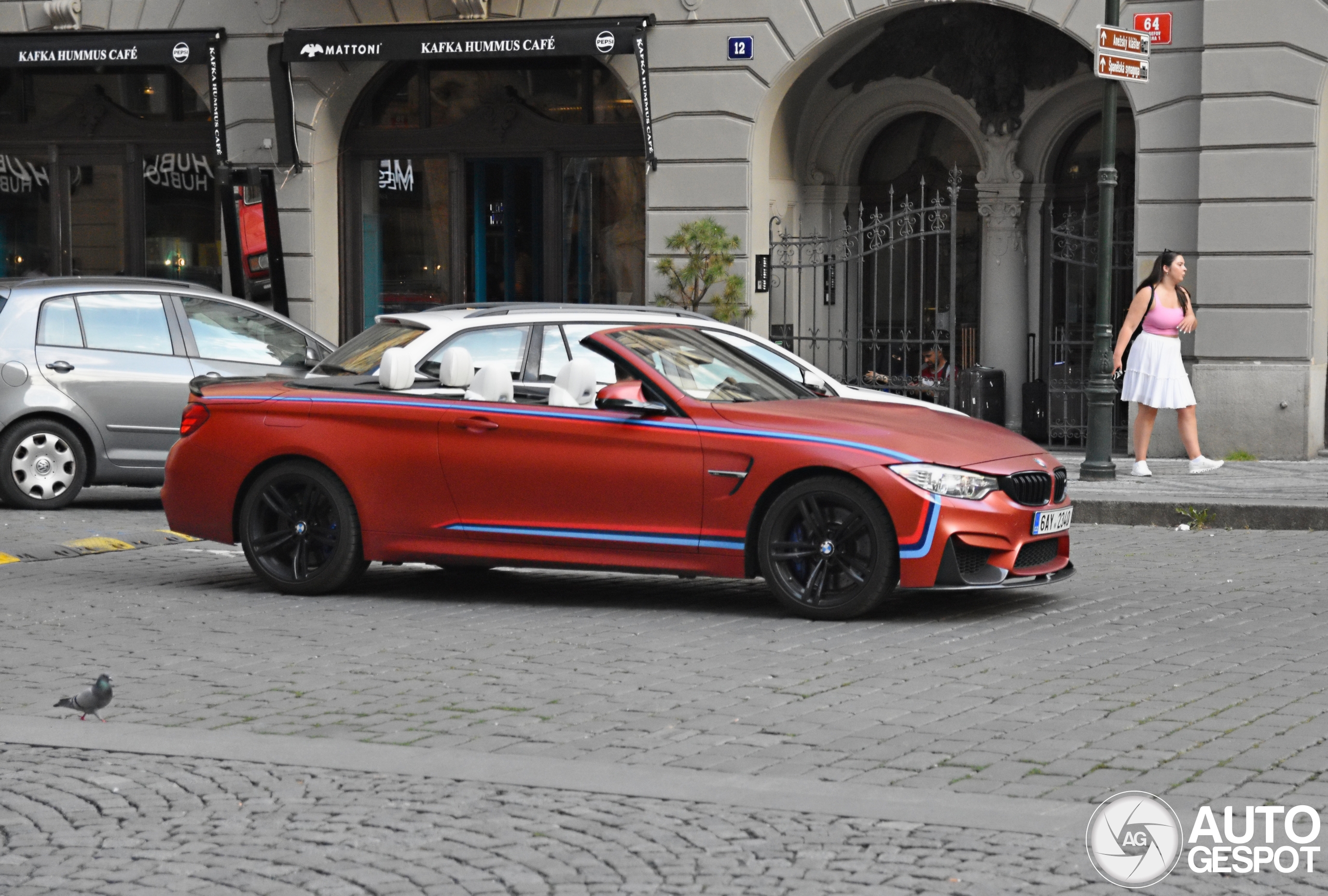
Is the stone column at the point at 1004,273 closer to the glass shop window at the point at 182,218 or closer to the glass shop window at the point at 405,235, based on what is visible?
the glass shop window at the point at 405,235

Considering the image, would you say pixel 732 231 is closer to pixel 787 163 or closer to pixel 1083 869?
pixel 787 163

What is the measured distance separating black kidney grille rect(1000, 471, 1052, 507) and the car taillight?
418 cm

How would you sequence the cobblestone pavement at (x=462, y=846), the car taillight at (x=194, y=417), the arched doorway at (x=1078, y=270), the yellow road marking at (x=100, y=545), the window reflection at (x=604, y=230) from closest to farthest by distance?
the cobblestone pavement at (x=462, y=846), the car taillight at (x=194, y=417), the yellow road marking at (x=100, y=545), the arched doorway at (x=1078, y=270), the window reflection at (x=604, y=230)

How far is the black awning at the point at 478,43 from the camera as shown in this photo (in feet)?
61.4

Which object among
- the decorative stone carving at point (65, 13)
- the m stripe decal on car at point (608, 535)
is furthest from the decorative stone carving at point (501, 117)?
the m stripe decal on car at point (608, 535)

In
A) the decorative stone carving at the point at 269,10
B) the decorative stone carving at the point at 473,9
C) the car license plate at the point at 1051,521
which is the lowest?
the car license plate at the point at 1051,521

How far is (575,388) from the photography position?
9.20 m

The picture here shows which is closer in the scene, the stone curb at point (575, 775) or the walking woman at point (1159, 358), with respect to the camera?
the stone curb at point (575, 775)

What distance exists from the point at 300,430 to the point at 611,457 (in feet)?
5.62

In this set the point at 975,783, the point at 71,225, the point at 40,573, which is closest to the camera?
the point at 975,783

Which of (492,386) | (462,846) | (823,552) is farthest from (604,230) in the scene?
(462,846)

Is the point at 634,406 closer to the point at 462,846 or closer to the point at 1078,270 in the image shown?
the point at 462,846

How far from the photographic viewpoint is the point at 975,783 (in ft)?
18.3

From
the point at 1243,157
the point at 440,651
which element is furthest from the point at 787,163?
the point at 440,651
